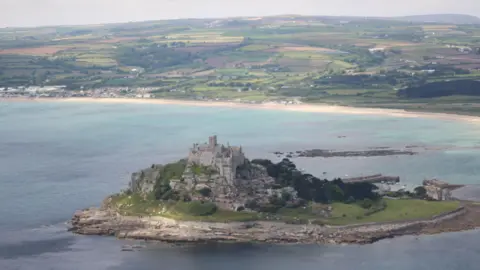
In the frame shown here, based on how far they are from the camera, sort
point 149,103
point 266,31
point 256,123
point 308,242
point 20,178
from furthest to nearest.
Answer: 1. point 266,31
2. point 149,103
3. point 256,123
4. point 20,178
5. point 308,242

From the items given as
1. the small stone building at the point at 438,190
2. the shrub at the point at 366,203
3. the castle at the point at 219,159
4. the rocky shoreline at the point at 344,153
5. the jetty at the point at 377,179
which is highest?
the castle at the point at 219,159

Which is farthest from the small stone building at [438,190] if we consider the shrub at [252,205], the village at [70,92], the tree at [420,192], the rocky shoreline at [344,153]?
the village at [70,92]

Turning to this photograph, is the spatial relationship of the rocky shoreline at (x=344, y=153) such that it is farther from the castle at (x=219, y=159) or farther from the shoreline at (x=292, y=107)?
the castle at (x=219, y=159)

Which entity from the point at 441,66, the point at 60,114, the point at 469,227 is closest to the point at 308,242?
the point at 469,227

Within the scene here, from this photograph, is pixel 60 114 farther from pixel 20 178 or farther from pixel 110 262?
pixel 110 262

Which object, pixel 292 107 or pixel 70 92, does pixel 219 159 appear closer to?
pixel 292 107

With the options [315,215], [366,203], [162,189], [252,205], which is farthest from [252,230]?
[366,203]

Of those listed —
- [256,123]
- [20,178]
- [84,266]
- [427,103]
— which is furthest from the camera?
[427,103]
